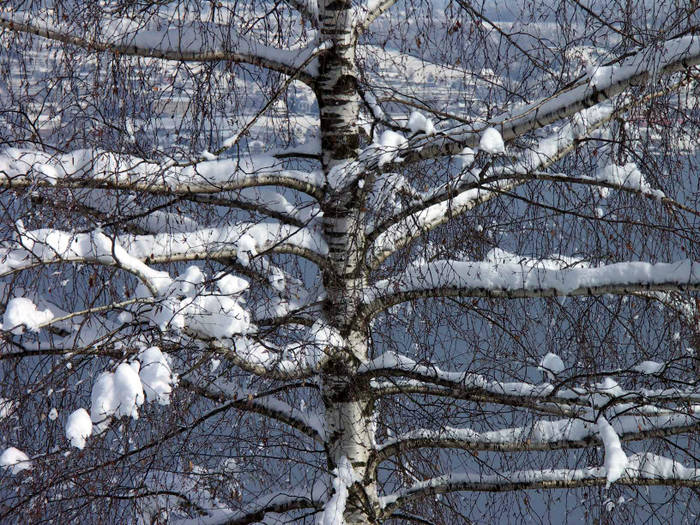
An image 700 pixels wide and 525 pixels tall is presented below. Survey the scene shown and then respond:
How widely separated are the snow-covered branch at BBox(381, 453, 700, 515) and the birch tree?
0.02m

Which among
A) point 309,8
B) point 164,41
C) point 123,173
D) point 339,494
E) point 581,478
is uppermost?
point 309,8

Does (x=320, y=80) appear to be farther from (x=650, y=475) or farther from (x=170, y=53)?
(x=650, y=475)

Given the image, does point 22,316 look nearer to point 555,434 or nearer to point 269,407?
point 269,407

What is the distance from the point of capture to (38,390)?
8.48ft

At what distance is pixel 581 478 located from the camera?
133 inches

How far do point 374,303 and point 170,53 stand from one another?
1.38 metres

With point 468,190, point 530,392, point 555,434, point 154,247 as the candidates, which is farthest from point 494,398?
point 154,247

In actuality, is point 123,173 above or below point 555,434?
above

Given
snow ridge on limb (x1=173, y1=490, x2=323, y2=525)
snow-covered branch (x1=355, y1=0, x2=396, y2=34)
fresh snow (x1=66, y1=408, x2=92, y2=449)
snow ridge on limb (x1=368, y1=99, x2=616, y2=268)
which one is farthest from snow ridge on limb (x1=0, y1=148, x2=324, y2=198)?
snow ridge on limb (x1=173, y1=490, x2=323, y2=525)

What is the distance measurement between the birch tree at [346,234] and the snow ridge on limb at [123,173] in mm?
13

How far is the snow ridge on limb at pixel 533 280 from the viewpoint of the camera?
8.68 feet

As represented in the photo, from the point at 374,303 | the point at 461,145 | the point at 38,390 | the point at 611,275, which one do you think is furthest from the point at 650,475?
the point at 38,390

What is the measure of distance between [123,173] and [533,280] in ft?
5.53

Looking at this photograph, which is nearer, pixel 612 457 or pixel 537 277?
pixel 612 457
